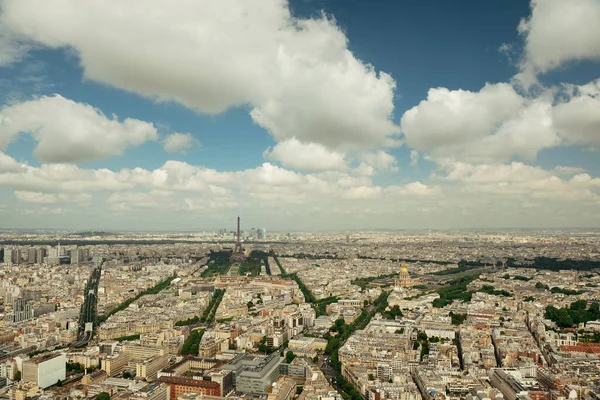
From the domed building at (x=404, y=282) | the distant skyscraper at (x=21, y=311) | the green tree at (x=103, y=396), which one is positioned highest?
the domed building at (x=404, y=282)

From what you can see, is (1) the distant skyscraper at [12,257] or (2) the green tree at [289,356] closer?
(2) the green tree at [289,356]

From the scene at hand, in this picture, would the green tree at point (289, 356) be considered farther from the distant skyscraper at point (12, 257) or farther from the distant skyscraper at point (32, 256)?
the distant skyscraper at point (32, 256)

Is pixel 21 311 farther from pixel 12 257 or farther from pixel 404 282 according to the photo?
pixel 12 257

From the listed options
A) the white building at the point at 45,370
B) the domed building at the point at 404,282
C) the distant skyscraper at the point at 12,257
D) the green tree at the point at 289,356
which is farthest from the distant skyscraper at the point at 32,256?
the green tree at the point at 289,356

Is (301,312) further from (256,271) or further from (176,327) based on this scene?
(256,271)

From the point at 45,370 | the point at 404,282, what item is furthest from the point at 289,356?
the point at 404,282

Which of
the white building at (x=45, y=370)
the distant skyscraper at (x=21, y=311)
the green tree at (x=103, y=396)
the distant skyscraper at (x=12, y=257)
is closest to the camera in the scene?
the green tree at (x=103, y=396)

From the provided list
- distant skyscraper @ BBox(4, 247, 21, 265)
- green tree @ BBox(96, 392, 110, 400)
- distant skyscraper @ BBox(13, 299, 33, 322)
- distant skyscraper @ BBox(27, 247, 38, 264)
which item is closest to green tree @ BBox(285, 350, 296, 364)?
green tree @ BBox(96, 392, 110, 400)

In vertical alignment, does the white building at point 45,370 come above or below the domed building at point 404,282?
below

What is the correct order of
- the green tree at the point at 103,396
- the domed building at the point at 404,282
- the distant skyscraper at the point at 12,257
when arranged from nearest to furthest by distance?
the green tree at the point at 103,396 < the domed building at the point at 404,282 < the distant skyscraper at the point at 12,257

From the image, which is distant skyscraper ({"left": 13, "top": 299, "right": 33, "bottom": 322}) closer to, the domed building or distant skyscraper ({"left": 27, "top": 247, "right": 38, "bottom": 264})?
the domed building

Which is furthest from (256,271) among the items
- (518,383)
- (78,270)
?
(518,383)

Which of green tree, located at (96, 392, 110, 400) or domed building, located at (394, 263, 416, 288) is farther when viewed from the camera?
domed building, located at (394, 263, 416, 288)
